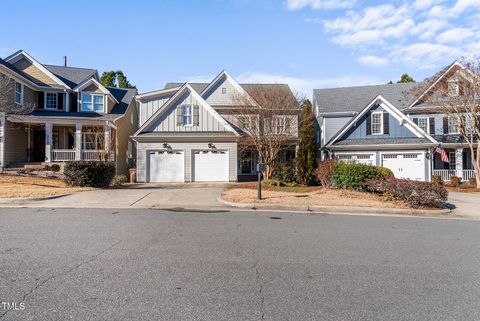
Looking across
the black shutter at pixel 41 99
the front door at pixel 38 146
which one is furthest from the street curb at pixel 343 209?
the black shutter at pixel 41 99

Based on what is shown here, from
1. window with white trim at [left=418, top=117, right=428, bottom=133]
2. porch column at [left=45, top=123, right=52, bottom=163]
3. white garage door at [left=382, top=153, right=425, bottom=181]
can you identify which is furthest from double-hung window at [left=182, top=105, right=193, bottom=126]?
window with white trim at [left=418, top=117, right=428, bottom=133]

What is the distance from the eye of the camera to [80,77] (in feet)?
92.9

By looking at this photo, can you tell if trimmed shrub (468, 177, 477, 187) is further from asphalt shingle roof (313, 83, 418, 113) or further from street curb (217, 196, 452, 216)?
street curb (217, 196, 452, 216)

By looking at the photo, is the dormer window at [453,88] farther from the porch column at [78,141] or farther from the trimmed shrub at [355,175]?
the porch column at [78,141]

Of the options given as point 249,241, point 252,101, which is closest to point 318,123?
point 252,101

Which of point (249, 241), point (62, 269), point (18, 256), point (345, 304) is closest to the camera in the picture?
point (345, 304)

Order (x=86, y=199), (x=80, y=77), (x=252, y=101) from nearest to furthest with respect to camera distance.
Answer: (x=86, y=199), (x=252, y=101), (x=80, y=77)

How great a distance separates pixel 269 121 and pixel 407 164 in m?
11.1

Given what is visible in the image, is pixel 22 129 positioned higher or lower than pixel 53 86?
lower

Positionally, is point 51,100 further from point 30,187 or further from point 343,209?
point 343,209

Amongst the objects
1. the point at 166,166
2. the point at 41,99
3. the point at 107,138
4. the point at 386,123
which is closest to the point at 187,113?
the point at 166,166

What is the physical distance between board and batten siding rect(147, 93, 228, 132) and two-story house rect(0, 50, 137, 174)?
183 inches

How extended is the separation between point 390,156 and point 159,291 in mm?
22709

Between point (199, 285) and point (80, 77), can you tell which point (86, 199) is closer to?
point (199, 285)
